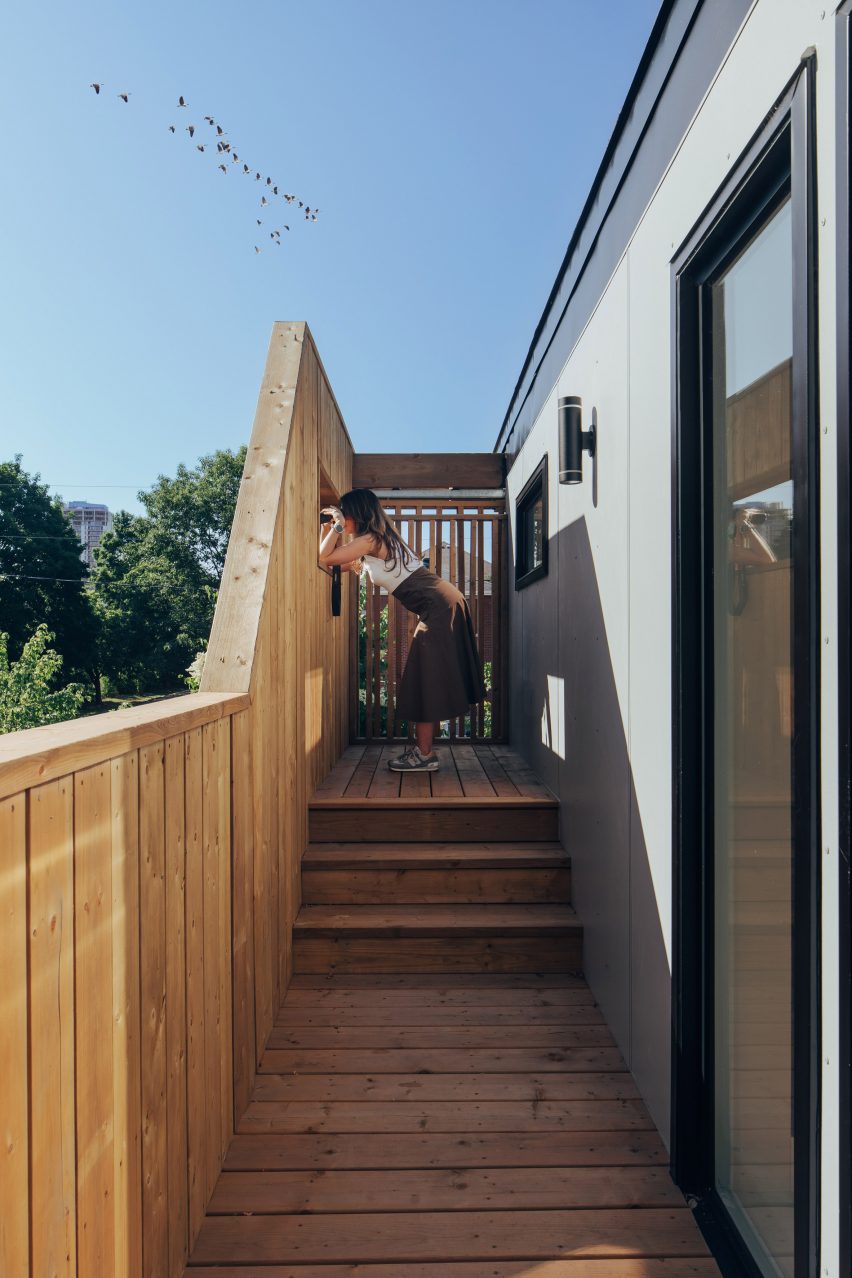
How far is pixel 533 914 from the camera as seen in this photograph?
2752 mm

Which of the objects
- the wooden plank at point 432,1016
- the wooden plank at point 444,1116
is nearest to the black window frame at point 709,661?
the wooden plank at point 444,1116

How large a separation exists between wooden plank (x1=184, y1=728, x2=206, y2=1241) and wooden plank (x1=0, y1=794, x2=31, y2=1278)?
635mm

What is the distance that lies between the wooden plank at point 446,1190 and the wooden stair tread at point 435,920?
40.1 inches

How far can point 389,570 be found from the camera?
12.1 ft

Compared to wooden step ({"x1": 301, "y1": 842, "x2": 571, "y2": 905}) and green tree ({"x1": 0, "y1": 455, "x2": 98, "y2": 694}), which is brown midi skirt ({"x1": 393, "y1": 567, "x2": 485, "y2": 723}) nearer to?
wooden step ({"x1": 301, "y1": 842, "x2": 571, "y2": 905})

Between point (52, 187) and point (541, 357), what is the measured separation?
1894 centimetres

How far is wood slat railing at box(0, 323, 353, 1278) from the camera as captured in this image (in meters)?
0.79

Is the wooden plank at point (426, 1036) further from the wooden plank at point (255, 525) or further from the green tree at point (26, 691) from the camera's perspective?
the green tree at point (26, 691)

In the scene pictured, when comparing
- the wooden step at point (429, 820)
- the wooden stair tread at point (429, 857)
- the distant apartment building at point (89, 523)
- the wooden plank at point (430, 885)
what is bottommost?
the wooden plank at point (430, 885)

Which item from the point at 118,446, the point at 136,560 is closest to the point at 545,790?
the point at 136,560

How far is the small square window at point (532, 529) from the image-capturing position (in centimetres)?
354

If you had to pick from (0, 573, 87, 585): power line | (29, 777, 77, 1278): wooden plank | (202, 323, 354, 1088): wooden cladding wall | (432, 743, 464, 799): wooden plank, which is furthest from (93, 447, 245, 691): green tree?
(29, 777, 77, 1278): wooden plank

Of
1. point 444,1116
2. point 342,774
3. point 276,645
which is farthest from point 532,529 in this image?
point 444,1116

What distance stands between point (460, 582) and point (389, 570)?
166 cm
